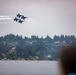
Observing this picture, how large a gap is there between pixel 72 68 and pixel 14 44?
33.6 metres

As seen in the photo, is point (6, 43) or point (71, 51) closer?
point (71, 51)

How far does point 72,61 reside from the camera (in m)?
1.04

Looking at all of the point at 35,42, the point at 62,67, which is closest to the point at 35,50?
the point at 35,42

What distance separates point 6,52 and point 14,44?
5.15 ft

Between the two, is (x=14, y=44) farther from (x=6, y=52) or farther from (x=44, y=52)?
(x=44, y=52)

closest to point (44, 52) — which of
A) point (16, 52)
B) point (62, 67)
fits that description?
point (16, 52)

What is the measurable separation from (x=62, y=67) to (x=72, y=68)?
76 millimetres

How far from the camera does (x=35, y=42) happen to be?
31656 mm

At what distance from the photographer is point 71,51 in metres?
1.07

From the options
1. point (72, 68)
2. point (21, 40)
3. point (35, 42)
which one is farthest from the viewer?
point (21, 40)

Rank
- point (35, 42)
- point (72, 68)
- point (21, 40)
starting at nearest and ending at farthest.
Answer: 1. point (72, 68)
2. point (35, 42)
3. point (21, 40)

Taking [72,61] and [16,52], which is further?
[16,52]

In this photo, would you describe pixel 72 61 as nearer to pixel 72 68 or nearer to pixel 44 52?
pixel 72 68

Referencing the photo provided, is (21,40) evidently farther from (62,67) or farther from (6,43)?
(62,67)
